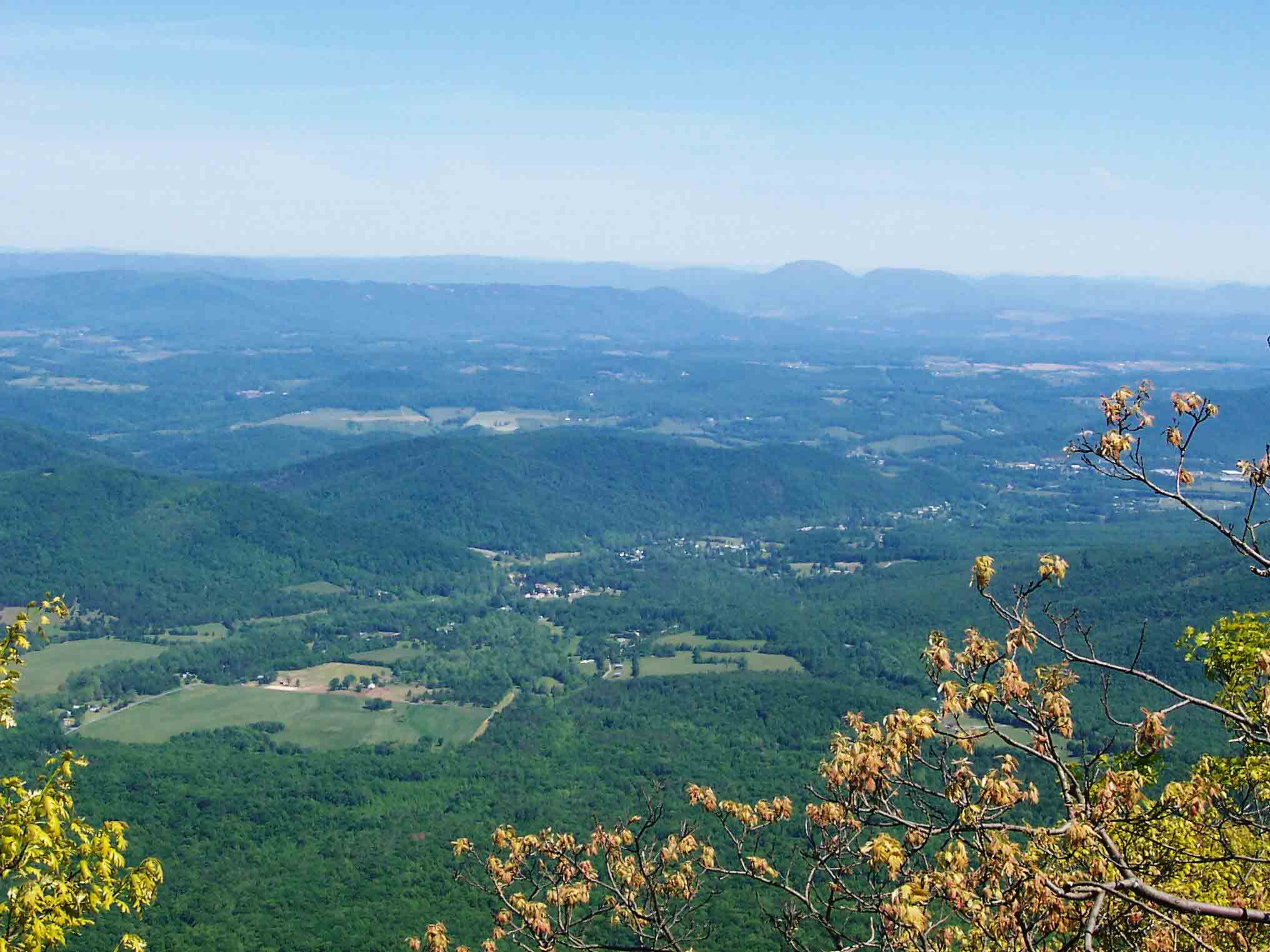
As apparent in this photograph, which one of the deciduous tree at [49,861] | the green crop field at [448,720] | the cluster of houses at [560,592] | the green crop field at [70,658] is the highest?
the deciduous tree at [49,861]

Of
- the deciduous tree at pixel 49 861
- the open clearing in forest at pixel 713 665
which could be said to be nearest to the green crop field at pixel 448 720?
the open clearing in forest at pixel 713 665

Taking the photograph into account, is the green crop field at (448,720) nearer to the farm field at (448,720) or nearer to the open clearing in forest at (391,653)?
the farm field at (448,720)

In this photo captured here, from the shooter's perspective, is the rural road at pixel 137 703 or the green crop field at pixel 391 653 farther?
the green crop field at pixel 391 653

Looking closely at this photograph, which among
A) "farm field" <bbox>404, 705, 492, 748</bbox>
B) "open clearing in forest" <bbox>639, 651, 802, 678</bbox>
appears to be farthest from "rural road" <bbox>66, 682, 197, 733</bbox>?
"open clearing in forest" <bbox>639, 651, 802, 678</bbox>

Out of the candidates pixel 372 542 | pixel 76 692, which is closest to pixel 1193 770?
pixel 76 692

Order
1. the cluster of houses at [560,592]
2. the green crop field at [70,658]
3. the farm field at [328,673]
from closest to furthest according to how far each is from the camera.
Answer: the green crop field at [70,658] → the farm field at [328,673] → the cluster of houses at [560,592]

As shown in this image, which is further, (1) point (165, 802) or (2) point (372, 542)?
(2) point (372, 542)

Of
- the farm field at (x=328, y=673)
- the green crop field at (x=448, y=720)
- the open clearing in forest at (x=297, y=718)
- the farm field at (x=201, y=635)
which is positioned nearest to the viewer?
the open clearing in forest at (x=297, y=718)

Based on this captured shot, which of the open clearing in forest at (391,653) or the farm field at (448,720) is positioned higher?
the farm field at (448,720)

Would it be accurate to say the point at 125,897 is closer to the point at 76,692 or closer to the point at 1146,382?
the point at 1146,382
